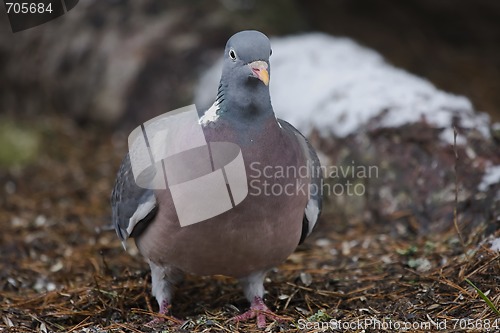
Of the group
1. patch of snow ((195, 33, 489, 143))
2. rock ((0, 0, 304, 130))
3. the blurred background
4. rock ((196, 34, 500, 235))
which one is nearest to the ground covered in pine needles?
the blurred background

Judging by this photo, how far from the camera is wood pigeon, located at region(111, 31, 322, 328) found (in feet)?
11.9

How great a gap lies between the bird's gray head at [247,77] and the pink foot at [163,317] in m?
1.25

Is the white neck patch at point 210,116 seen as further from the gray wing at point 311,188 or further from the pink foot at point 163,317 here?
the pink foot at point 163,317

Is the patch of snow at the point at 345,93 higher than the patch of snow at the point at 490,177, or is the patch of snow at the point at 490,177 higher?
the patch of snow at the point at 345,93

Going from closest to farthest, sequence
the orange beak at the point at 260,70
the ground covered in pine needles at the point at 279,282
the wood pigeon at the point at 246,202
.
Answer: the orange beak at the point at 260,70
the wood pigeon at the point at 246,202
the ground covered in pine needles at the point at 279,282

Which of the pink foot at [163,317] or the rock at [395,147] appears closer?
the pink foot at [163,317]

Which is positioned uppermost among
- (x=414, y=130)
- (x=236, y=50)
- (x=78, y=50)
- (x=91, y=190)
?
(x=236, y=50)

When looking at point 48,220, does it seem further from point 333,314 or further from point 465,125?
point 465,125

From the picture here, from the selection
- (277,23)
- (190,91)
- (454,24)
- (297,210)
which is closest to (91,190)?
(190,91)

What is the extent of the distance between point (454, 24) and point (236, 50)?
6.28m

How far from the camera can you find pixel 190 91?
762 cm

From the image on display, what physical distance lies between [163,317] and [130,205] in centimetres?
67

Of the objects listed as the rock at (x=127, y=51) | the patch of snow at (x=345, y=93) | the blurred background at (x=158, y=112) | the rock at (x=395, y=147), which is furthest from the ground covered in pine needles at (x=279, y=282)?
the rock at (x=127, y=51)

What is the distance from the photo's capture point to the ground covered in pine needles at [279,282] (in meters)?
3.87
